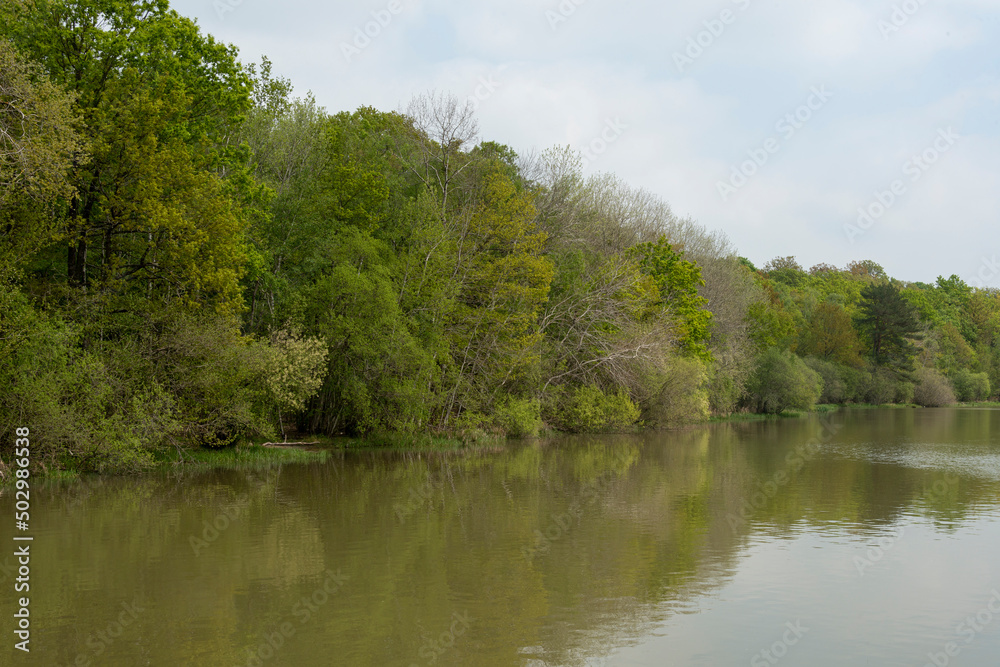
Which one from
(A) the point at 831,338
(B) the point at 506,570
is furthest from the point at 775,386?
(B) the point at 506,570

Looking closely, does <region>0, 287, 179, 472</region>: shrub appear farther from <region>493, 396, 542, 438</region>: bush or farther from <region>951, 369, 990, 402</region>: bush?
<region>951, 369, 990, 402</region>: bush

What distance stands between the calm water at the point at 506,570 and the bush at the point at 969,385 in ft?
273

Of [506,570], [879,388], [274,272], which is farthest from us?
[879,388]

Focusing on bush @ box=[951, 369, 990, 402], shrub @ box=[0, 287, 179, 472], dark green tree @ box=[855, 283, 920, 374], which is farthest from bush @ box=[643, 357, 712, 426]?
bush @ box=[951, 369, 990, 402]

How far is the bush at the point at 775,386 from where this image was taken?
63344mm

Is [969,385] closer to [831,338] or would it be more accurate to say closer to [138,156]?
[831,338]

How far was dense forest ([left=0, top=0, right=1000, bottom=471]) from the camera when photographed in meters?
21.4

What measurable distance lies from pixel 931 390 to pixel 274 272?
277 feet

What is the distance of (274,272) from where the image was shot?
31.9 metres

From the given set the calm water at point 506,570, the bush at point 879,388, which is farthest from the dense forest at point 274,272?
the bush at point 879,388

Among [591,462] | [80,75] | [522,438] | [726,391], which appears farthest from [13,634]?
[726,391]

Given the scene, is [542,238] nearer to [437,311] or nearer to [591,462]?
[437,311]

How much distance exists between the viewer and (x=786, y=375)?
63344mm

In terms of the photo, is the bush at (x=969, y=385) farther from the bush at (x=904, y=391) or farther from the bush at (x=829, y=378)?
the bush at (x=829, y=378)
